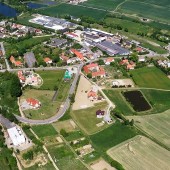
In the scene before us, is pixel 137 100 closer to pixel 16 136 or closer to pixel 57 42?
pixel 16 136

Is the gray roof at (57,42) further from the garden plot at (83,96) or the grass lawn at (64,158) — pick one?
the grass lawn at (64,158)

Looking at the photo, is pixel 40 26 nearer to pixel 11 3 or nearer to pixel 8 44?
pixel 8 44

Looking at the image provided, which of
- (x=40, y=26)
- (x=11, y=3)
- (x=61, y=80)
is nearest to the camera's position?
(x=61, y=80)

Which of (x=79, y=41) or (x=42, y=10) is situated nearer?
(x=79, y=41)

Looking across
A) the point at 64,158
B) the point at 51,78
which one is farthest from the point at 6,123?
the point at 51,78

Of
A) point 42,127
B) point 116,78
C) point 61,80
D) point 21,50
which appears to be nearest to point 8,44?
point 21,50

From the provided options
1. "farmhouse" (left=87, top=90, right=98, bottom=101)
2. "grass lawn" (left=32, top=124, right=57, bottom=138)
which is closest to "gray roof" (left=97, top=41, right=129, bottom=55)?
"farmhouse" (left=87, top=90, right=98, bottom=101)
